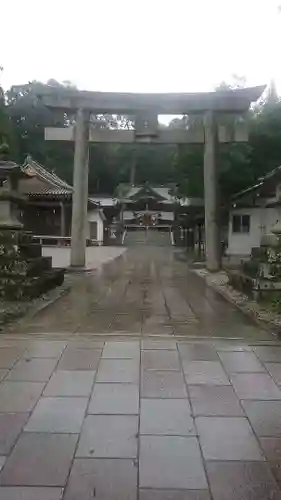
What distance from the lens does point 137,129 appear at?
15.9m

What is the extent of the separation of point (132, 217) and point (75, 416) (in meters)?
53.2

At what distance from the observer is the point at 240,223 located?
1005 inches

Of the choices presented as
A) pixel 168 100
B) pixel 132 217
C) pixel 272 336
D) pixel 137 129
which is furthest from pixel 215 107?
pixel 132 217

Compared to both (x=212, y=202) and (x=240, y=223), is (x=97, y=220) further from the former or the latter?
(x=212, y=202)

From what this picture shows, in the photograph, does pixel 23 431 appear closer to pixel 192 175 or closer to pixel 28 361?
pixel 28 361

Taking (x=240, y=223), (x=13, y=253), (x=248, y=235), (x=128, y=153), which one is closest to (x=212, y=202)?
(x=13, y=253)

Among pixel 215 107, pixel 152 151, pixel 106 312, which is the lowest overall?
pixel 106 312

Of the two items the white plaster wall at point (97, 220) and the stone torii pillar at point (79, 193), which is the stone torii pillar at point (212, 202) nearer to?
the stone torii pillar at point (79, 193)

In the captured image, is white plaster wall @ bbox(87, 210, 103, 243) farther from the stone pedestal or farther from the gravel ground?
the stone pedestal

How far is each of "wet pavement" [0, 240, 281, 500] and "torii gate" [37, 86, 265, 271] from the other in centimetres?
924

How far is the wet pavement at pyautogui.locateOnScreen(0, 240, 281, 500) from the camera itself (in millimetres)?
2549

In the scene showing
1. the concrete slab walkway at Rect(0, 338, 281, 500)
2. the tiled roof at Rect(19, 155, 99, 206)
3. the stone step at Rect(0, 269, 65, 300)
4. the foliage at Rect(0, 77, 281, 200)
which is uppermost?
the foliage at Rect(0, 77, 281, 200)

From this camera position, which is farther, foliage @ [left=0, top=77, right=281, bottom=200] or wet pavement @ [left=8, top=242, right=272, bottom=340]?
foliage @ [left=0, top=77, right=281, bottom=200]

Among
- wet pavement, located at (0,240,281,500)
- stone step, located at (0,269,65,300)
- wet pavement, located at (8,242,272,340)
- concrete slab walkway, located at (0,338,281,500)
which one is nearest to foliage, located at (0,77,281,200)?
wet pavement, located at (8,242,272,340)
